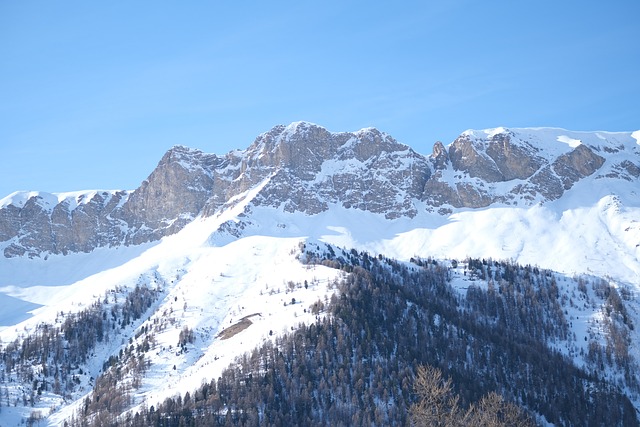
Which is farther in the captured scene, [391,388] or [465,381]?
[465,381]

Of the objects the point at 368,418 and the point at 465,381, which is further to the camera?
the point at 465,381

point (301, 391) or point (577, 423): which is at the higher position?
point (301, 391)

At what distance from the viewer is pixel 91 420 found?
199 m

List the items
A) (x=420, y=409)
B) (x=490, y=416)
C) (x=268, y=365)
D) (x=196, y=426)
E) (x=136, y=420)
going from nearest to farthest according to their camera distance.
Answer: (x=420, y=409) < (x=490, y=416) < (x=196, y=426) < (x=136, y=420) < (x=268, y=365)

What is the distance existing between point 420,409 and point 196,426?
108 metres

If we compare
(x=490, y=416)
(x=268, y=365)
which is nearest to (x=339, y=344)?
(x=268, y=365)

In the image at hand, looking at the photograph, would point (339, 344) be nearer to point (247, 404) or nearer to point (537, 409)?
point (247, 404)

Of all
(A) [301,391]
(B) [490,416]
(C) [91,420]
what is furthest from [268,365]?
(B) [490,416]

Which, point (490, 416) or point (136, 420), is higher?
point (490, 416)

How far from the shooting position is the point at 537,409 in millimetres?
198750

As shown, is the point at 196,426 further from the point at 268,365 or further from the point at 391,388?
the point at 391,388

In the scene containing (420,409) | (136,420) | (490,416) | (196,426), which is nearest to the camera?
(420,409)

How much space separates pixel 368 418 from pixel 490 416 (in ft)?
313

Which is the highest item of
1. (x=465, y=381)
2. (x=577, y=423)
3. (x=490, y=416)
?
(x=490, y=416)
